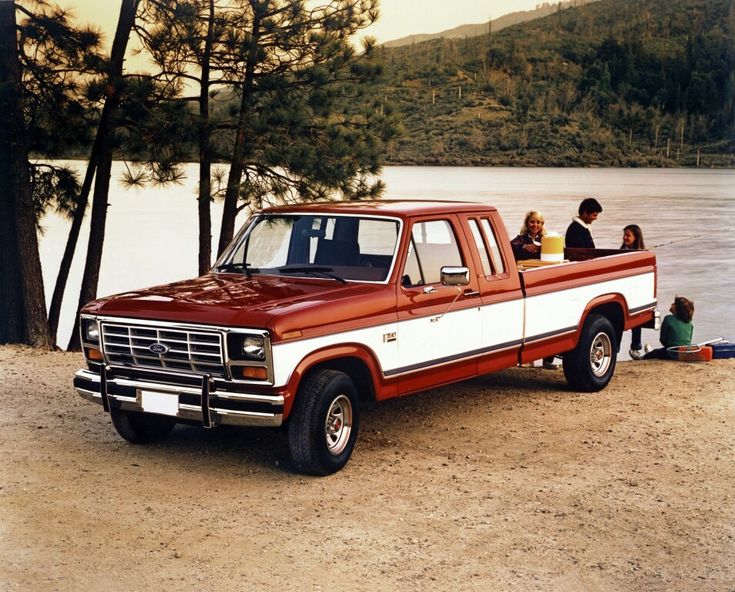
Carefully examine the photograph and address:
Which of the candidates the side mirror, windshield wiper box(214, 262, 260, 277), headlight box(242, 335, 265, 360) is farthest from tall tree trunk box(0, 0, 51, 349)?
headlight box(242, 335, 265, 360)

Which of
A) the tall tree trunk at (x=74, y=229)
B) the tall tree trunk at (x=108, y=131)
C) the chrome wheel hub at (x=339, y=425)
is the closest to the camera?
the chrome wheel hub at (x=339, y=425)

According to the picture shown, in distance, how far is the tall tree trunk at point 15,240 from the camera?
16.0m

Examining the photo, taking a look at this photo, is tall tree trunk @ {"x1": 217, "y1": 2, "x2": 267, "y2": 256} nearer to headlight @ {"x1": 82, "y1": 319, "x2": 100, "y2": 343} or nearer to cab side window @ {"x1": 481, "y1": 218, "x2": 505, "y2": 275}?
cab side window @ {"x1": 481, "y1": 218, "x2": 505, "y2": 275}

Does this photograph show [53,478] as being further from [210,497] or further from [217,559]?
[217,559]

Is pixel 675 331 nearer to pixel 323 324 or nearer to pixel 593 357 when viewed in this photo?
pixel 593 357

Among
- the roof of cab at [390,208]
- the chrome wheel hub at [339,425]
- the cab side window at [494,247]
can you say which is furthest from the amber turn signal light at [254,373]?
the cab side window at [494,247]

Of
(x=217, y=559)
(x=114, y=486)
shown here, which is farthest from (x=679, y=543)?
(x=114, y=486)

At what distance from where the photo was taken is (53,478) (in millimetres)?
7734

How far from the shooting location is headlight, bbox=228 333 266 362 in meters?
7.08

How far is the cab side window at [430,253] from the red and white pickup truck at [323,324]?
0.01 metres

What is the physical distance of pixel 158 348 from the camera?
743 centimetres

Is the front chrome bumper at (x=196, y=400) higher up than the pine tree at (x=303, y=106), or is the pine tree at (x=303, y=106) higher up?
the pine tree at (x=303, y=106)

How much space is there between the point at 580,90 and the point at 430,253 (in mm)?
136467

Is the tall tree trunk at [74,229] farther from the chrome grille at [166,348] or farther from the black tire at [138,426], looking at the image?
the chrome grille at [166,348]
